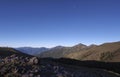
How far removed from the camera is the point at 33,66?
1091 inches

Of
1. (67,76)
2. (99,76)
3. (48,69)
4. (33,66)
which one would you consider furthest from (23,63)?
(99,76)

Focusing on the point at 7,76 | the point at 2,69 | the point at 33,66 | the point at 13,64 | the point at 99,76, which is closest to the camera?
the point at 7,76

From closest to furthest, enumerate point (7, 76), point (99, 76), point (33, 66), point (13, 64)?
point (7, 76) → point (13, 64) → point (33, 66) → point (99, 76)

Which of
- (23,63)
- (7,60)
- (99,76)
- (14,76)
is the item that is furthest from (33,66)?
(99,76)

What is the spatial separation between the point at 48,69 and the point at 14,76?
5.67m

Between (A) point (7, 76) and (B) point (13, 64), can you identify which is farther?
(B) point (13, 64)

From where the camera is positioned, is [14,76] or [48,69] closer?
[14,76]

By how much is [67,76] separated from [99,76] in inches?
487

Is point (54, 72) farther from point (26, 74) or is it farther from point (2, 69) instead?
point (2, 69)

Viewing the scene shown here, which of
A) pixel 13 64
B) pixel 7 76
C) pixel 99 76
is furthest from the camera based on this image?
pixel 99 76

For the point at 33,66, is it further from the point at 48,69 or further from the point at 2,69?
the point at 2,69

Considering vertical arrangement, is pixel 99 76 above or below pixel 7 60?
below

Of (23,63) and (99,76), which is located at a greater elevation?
(23,63)

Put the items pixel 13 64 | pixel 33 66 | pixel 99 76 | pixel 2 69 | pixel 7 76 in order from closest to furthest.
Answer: pixel 7 76 → pixel 2 69 → pixel 13 64 → pixel 33 66 → pixel 99 76
